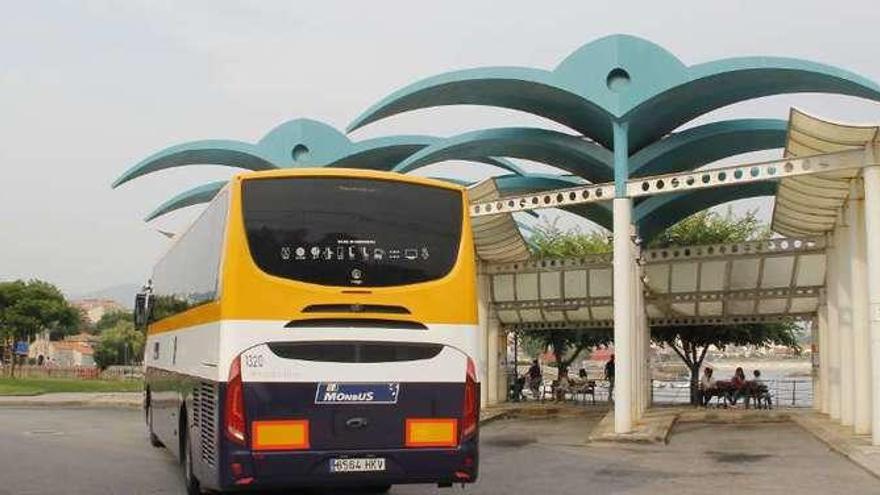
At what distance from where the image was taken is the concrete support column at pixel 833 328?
20938mm

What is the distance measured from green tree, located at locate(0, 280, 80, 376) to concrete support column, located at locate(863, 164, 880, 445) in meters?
70.0

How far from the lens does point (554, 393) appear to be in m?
33.0

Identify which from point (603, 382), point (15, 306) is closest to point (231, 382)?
point (603, 382)

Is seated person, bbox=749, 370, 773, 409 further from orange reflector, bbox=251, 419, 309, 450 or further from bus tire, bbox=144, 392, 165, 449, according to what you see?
orange reflector, bbox=251, 419, 309, 450

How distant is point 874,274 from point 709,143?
669cm

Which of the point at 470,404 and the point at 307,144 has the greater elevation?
the point at 307,144

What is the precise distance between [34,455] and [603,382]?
25.6 m

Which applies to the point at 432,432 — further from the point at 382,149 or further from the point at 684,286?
the point at 382,149

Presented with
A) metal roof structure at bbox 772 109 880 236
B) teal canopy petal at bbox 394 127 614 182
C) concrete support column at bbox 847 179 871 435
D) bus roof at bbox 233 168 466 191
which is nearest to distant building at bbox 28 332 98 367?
teal canopy petal at bbox 394 127 614 182

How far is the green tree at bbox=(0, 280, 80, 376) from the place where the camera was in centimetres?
7419

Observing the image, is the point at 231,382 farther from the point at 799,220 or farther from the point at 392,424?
the point at 799,220

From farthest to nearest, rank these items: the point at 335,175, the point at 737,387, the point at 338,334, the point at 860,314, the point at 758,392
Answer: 1. the point at 737,387
2. the point at 758,392
3. the point at 860,314
4. the point at 335,175
5. the point at 338,334

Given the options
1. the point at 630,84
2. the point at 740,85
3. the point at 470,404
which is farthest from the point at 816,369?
the point at 470,404

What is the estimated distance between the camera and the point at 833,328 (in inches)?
838
